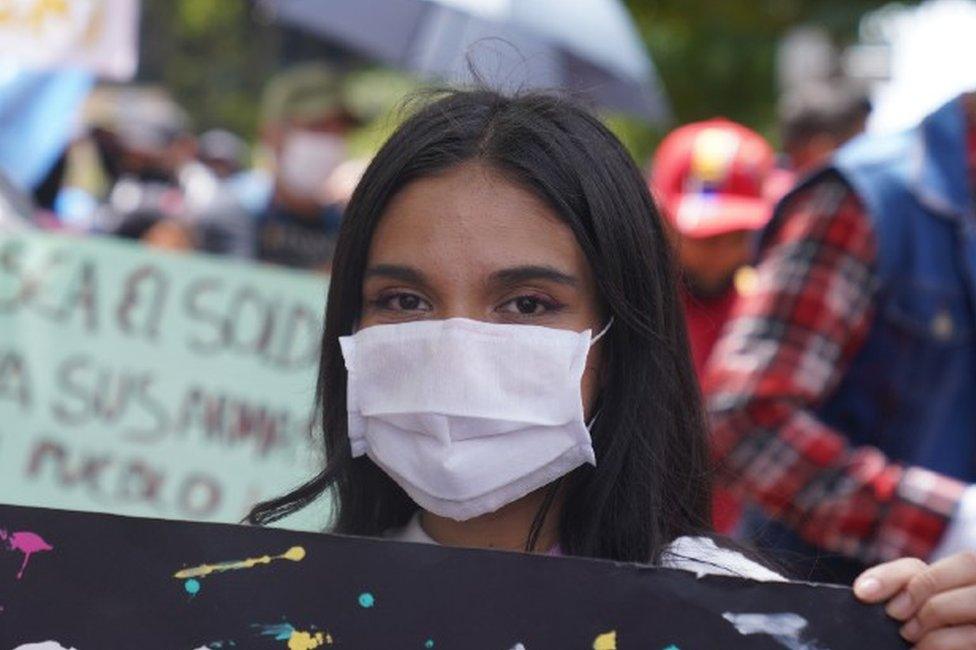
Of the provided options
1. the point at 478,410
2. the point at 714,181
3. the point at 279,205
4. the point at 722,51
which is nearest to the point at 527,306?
the point at 478,410

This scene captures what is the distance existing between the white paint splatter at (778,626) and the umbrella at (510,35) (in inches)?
111

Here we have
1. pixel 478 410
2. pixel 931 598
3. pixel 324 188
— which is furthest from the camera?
pixel 324 188

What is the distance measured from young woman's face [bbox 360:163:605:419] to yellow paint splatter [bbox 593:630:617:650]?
463 mm

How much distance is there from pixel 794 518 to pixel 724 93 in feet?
40.6

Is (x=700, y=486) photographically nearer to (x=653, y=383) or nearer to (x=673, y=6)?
(x=653, y=383)

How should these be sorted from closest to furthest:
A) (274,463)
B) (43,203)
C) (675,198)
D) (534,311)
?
(534,311)
(274,463)
(675,198)
(43,203)

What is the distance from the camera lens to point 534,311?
2.19 m

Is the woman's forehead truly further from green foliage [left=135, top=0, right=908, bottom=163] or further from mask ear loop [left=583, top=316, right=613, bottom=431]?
green foliage [left=135, top=0, right=908, bottom=163]

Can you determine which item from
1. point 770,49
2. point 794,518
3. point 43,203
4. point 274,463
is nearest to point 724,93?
point 770,49

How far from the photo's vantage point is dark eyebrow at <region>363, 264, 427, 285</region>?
2188 mm

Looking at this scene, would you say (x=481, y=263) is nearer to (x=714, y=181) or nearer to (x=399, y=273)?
(x=399, y=273)

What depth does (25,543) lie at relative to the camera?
1.93 m

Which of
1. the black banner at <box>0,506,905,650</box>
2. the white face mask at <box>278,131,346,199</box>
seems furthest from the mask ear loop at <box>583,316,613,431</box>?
the white face mask at <box>278,131,346,199</box>

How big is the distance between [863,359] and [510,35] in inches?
115
